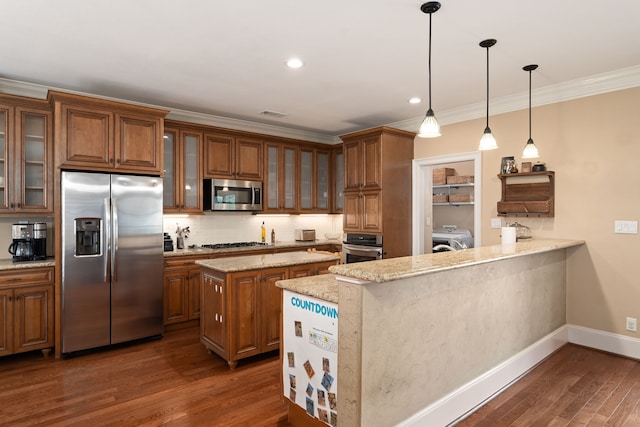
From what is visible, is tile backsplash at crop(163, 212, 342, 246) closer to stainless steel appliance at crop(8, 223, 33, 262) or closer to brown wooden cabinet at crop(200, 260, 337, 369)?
stainless steel appliance at crop(8, 223, 33, 262)

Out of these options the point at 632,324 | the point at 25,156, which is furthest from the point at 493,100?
the point at 25,156

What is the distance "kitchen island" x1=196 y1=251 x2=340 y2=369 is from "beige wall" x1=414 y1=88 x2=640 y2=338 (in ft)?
8.81

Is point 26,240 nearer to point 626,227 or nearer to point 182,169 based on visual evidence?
point 182,169

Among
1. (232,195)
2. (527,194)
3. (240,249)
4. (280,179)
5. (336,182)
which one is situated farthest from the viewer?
(336,182)

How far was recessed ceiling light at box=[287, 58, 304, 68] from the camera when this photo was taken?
10.7ft

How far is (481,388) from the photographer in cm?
270

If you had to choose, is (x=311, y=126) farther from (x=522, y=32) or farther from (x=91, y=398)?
(x=91, y=398)

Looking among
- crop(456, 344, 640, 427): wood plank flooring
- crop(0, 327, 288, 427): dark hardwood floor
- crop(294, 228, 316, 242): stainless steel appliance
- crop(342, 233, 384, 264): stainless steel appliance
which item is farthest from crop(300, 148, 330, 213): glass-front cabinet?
crop(456, 344, 640, 427): wood plank flooring

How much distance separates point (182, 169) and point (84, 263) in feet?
5.30

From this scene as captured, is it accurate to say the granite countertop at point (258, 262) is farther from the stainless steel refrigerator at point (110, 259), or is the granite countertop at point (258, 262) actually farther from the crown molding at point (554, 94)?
the crown molding at point (554, 94)

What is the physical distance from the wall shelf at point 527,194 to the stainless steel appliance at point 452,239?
96.3 inches

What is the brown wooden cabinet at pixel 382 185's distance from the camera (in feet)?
16.4

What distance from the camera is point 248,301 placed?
3309mm

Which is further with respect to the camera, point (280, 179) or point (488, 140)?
point (280, 179)
